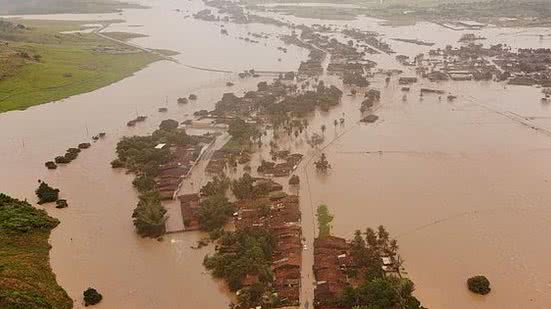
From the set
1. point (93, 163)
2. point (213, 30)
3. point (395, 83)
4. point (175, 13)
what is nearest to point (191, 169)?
point (93, 163)

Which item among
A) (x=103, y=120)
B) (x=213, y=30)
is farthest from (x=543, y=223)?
(x=213, y=30)

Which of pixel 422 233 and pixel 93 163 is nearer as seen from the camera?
pixel 422 233

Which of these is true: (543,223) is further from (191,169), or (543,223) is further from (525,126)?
(191,169)

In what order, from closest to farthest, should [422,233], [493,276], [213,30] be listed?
[493,276]
[422,233]
[213,30]

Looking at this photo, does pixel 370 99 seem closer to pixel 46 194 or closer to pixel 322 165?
pixel 322 165

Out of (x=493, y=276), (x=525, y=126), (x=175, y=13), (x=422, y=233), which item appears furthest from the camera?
(x=175, y=13)

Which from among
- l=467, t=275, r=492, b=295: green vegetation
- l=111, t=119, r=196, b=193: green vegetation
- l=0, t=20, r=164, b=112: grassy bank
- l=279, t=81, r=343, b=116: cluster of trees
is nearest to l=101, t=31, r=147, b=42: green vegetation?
l=0, t=20, r=164, b=112: grassy bank

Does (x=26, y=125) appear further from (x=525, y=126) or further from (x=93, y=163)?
(x=525, y=126)

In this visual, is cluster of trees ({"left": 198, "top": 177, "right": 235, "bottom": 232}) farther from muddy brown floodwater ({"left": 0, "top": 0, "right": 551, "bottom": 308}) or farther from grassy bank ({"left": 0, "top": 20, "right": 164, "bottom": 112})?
grassy bank ({"left": 0, "top": 20, "right": 164, "bottom": 112})
